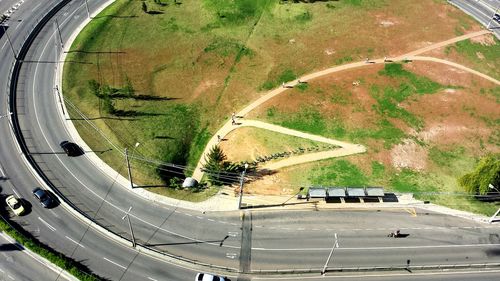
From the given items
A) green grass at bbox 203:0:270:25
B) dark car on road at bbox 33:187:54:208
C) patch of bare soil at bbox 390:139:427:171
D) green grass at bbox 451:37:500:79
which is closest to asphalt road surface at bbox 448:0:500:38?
green grass at bbox 451:37:500:79

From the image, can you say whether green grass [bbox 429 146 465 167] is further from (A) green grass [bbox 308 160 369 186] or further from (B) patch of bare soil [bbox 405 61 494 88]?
(B) patch of bare soil [bbox 405 61 494 88]

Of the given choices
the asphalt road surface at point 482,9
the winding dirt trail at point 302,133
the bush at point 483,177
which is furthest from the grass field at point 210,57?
the bush at point 483,177

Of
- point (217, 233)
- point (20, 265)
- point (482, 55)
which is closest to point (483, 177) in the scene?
point (482, 55)

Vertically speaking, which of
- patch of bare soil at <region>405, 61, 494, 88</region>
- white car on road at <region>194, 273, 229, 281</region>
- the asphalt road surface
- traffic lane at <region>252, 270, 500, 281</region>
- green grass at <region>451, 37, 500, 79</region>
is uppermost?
the asphalt road surface

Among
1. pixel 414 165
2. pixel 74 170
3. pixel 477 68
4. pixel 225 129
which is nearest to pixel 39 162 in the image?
pixel 74 170

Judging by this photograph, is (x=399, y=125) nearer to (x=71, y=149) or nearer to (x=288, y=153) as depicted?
(x=288, y=153)

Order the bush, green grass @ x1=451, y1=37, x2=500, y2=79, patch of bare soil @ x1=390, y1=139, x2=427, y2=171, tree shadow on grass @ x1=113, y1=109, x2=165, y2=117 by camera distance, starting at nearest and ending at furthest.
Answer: the bush, patch of bare soil @ x1=390, y1=139, x2=427, y2=171, tree shadow on grass @ x1=113, y1=109, x2=165, y2=117, green grass @ x1=451, y1=37, x2=500, y2=79

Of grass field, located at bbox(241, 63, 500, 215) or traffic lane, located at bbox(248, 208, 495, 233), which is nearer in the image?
traffic lane, located at bbox(248, 208, 495, 233)

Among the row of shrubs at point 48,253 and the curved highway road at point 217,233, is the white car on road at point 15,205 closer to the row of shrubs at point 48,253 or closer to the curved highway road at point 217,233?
the curved highway road at point 217,233
